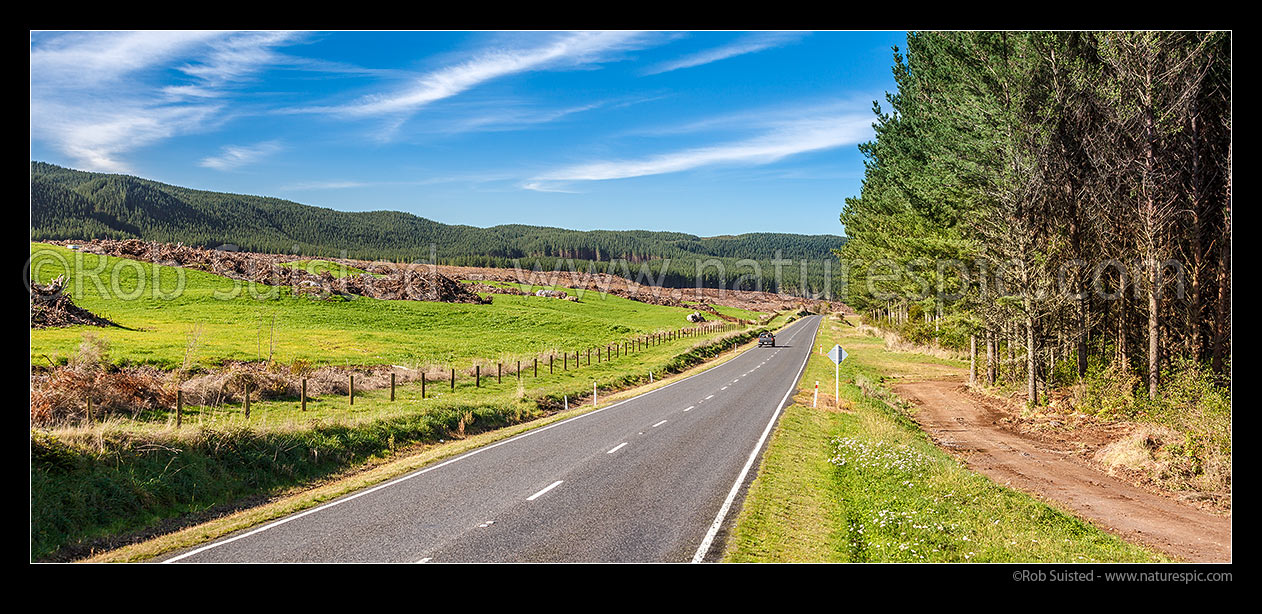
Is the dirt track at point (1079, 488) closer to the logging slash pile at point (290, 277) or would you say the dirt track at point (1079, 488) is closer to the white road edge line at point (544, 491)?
the white road edge line at point (544, 491)

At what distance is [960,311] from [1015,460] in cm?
1382

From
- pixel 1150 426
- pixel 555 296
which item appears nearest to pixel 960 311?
pixel 1150 426

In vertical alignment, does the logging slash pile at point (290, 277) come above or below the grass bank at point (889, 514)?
above

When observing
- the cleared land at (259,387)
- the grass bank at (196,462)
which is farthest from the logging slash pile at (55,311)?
the grass bank at (196,462)

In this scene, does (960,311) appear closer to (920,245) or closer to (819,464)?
(920,245)

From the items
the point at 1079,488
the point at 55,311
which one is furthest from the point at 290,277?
the point at 1079,488

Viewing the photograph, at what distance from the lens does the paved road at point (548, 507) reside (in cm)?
845

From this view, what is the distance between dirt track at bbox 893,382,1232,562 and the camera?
983 cm

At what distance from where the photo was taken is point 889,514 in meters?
10.2

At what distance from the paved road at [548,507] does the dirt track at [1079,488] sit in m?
5.98

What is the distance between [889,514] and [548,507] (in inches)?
221

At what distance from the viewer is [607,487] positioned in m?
12.0

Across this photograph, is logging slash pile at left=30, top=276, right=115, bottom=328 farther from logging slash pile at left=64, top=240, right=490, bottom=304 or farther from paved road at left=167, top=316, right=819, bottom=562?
paved road at left=167, top=316, right=819, bottom=562
